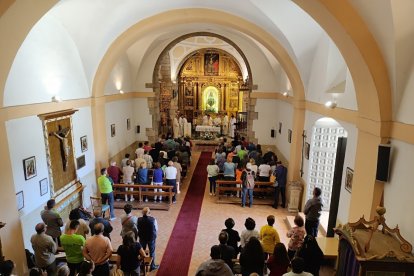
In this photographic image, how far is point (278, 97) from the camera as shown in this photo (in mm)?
13875

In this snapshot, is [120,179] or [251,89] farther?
[251,89]

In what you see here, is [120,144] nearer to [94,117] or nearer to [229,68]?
[94,117]

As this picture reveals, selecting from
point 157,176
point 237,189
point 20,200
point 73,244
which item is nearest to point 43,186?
point 20,200

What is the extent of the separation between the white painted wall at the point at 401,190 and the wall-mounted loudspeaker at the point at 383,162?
72mm

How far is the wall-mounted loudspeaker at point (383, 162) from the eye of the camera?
4422mm

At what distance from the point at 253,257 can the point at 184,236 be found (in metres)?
3.43

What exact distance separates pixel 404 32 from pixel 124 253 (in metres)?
5.16

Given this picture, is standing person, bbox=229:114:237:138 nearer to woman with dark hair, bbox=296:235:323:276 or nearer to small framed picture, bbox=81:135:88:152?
small framed picture, bbox=81:135:88:152

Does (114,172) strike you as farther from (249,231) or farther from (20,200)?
(249,231)

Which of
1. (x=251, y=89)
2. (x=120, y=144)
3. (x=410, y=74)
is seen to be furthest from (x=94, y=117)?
(x=410, y=74)

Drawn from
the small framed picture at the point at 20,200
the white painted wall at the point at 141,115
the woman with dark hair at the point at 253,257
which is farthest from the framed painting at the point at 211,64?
the woman with dark hair at the point at 253,257

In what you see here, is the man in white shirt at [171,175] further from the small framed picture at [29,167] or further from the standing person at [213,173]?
the small framed picture at [29,167]

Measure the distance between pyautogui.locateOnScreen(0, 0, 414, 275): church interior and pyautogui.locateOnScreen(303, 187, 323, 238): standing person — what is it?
20.3 inches

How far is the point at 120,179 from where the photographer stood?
10320 millimetres
